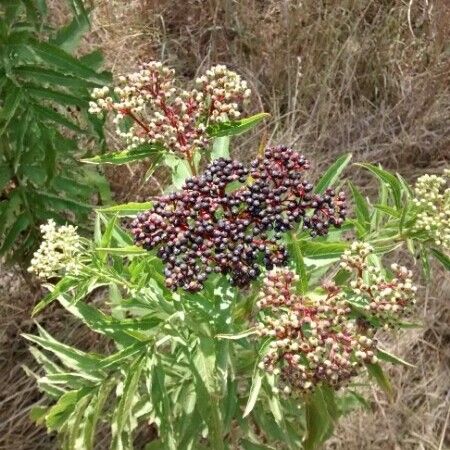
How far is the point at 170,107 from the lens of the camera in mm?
2014

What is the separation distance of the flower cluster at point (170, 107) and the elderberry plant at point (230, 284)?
0.01 m

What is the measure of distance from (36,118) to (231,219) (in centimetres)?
97

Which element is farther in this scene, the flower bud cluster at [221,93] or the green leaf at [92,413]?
the green leaf at [92,413]

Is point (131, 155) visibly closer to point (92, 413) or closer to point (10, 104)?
point (10, 104)

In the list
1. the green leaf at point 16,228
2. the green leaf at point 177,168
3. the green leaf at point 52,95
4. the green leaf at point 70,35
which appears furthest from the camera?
the green leaf at point 16,228

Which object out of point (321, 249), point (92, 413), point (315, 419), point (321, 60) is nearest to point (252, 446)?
point (315, 419)

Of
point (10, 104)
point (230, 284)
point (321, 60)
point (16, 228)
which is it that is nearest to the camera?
point (230, 284)

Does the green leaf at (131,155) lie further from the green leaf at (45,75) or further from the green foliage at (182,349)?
the green leaf at (45,75)

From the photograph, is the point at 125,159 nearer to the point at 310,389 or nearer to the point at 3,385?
the point at 310,389

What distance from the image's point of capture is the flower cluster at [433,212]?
1.83 metres

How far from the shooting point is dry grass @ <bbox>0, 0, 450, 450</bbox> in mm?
3904

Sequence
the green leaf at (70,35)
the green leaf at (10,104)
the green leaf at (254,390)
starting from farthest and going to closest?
the green leaf at (70,35)
the green leaf at (10,104)
the green leaf at (254,390)

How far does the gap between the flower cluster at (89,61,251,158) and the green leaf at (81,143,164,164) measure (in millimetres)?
23

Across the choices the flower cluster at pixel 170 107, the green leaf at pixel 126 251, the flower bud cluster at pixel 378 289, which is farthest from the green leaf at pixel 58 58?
the flower bud cluster at pixel 378 289
